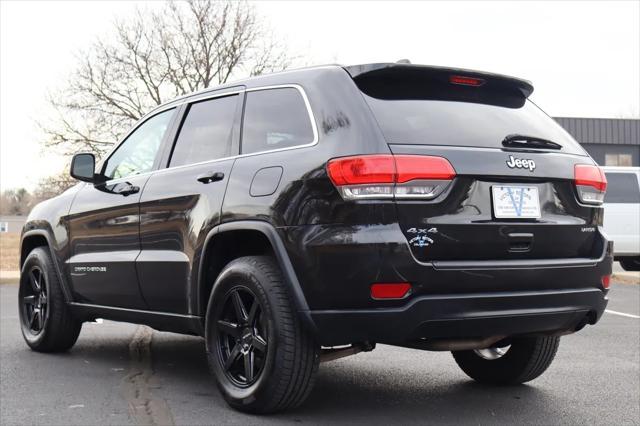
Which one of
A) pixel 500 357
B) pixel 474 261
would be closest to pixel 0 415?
pixel 474 261

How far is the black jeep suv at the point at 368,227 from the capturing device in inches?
159

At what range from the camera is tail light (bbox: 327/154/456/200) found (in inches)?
158

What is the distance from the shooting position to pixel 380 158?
4051 mm

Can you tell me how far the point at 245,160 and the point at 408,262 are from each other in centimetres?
125

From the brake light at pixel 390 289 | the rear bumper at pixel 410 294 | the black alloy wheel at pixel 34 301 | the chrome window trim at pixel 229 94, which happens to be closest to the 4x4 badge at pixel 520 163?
the rear bumper at pixel 410 294

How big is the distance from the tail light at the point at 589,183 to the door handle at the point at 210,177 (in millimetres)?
1970

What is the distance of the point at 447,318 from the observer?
4.07 meters

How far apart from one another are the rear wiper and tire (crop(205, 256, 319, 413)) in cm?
139

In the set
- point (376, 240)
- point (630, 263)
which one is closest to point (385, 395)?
point (376, 240)

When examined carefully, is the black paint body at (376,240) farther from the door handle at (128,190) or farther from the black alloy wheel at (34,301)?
the black alloy wheel at (34,301)

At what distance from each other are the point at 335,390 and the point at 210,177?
1547 mm

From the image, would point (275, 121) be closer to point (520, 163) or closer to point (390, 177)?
point (390, 177)

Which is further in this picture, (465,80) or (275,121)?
(275,121)

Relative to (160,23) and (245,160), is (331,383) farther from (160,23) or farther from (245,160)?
(160,23)
